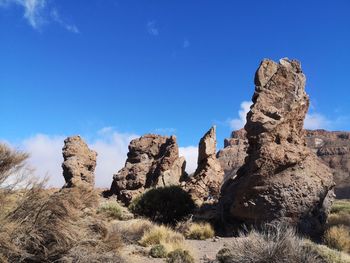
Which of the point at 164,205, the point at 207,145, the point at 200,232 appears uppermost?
the point at 207,145

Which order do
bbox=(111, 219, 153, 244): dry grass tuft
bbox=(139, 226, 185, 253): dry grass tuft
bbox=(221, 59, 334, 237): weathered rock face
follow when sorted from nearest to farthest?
bbox=(139, 226, 185, 253): dry grass tuft
bbox=(111, 219, 153, 244): dry grass tuft
bbox=(221, 59, 334, 237): weathered rock face

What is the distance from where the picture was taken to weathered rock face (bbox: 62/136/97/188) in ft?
105

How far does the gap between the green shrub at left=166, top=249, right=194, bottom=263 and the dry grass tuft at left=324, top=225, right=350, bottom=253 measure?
5.13 metres

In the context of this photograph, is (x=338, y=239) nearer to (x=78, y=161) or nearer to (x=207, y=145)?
(x=207, y=145)

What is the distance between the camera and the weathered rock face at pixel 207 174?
27219mm

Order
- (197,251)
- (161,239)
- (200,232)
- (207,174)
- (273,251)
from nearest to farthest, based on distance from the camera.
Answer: (273,251) < (197,251) < (161,239) < (200,232) < (207,174)

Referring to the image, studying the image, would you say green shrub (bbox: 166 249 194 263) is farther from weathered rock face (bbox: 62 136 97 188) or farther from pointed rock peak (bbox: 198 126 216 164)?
weathered rock face (bbox: 62 136 97 188)

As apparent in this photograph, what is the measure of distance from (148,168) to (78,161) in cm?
497

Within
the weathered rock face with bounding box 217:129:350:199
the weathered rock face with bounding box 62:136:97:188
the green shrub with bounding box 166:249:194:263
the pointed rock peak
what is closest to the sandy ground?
the green shrub with bounding box 166:249:194:263

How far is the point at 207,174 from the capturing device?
2794 centimetres

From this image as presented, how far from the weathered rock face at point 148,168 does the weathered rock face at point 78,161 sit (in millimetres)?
2171

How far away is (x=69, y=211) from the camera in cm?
1155

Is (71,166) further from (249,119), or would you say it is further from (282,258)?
(282,258)

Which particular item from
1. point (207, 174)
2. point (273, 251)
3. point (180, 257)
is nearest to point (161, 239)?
point (180, 257)
